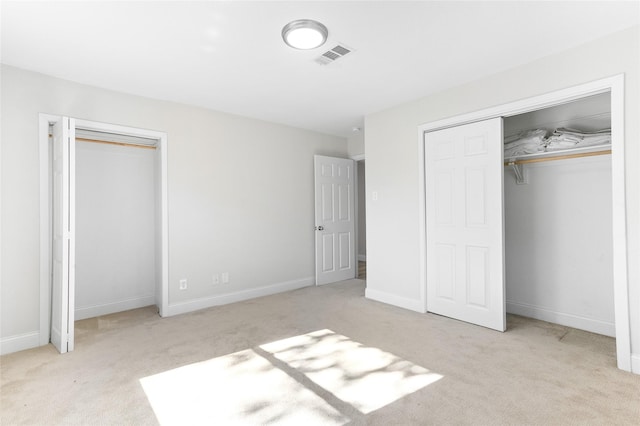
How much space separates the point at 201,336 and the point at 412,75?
3.28m

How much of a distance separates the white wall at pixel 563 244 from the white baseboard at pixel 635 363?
30.0 inches

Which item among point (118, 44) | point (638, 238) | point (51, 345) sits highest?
point (118, 44)

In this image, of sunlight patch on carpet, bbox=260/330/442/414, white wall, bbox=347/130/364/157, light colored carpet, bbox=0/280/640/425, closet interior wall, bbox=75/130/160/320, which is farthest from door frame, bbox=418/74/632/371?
closet interior wall, bbox=75/130/160/320

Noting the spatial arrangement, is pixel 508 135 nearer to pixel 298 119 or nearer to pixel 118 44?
pixel 298 119

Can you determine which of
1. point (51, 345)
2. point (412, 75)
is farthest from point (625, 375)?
point (51, 345)

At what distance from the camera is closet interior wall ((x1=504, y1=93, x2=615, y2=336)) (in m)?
3.04

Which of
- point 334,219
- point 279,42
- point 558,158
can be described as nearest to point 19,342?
point 279,42

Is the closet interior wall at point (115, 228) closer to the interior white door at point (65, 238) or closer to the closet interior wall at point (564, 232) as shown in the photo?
the interior white door at point (65, 238)

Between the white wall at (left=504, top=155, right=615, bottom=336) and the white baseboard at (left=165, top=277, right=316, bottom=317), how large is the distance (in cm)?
284

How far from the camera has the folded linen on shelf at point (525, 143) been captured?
3234mm

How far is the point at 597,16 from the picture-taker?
220 cm

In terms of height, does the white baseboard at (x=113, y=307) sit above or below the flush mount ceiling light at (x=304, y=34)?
below

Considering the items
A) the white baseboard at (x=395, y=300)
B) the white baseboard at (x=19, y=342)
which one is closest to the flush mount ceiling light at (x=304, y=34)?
the white baseboard at (x=395, y=300)

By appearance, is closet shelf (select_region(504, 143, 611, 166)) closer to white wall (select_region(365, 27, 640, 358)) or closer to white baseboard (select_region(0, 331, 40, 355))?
white wall (select_region(365, 27, 640, 358))
